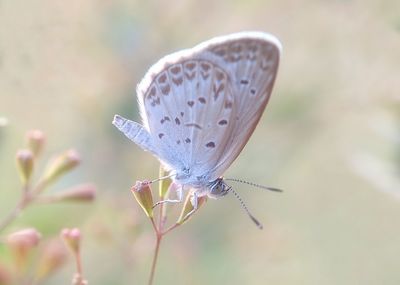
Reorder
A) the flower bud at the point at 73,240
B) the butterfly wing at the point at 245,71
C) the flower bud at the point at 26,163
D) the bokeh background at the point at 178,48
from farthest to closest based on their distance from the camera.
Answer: the bokeh background at the point at 178,48 → the butterfly wing at the point at 245,71 → the flower bud at the point at 26,163 → the flower bud at the point at 73,240

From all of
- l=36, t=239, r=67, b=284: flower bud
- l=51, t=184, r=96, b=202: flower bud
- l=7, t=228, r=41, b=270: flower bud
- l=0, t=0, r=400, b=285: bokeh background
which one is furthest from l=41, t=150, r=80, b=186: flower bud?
l=0, t=0, r=400, b=285: bokeh background

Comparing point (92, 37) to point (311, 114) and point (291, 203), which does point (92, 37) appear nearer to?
point (311, 114)

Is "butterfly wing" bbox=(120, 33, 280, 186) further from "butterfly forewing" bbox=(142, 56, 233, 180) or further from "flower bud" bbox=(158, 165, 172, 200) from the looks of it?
"flower bud" bbox=(158, 165, 172, 200)

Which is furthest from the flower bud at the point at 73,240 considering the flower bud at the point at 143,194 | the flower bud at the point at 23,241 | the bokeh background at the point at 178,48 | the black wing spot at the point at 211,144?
the bokeh background at the point at 178,48

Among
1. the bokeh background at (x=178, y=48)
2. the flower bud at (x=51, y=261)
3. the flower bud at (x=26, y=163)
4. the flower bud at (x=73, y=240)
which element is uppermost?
the flower bud at (x=26, y=163)

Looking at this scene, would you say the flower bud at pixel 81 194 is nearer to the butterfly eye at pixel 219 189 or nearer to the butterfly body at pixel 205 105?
the butterfly body at pixel 205 105

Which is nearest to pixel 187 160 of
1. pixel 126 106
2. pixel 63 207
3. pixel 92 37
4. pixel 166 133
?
pixel 166 133

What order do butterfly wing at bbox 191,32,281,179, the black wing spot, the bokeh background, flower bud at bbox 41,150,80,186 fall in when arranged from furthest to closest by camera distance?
the bokeh background → the black wing spot → butterfly wing at bbox 191,32,281,179 → flower bud at bbox 41,150,80,186

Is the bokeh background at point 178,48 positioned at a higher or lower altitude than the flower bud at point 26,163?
lower
